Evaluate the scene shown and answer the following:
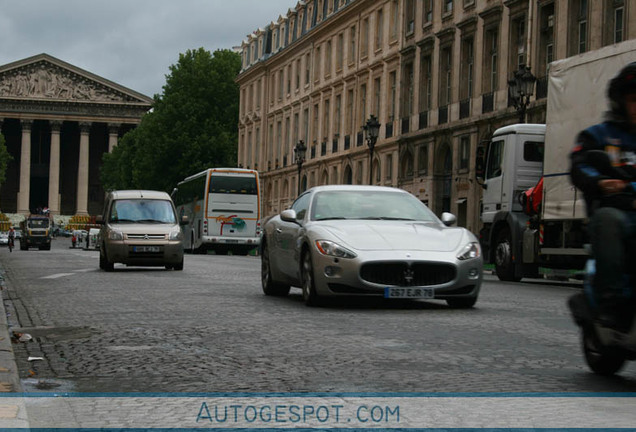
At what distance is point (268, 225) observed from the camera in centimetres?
1454

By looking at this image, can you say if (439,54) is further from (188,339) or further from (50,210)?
(50,210)

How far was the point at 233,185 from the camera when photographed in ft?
157

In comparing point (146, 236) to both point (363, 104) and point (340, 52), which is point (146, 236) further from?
point (340, 52)

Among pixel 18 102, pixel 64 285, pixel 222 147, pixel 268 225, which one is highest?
pixel 18 102

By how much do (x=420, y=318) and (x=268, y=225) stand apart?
430 centimetres

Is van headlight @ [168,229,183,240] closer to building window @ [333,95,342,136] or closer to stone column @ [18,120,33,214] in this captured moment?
building window @ [333,95,342,136]

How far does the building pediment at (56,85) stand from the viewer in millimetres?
120812

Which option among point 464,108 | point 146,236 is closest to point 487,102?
point 464,108

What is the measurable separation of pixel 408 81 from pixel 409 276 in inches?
1586

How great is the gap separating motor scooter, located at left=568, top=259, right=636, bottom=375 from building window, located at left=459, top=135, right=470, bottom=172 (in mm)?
36624

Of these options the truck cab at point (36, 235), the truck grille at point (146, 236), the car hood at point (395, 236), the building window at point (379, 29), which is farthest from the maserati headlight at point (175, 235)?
the truck cab at point (36, 235)

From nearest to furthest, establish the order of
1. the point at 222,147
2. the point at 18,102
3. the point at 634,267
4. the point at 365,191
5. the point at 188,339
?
the point at 634,267
the point at 188,339
the point at 365,191
the point at 222,147
the point at 18,102

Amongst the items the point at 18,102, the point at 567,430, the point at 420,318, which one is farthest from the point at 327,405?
the point at 18,102

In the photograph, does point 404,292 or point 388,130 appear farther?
point 388,130
